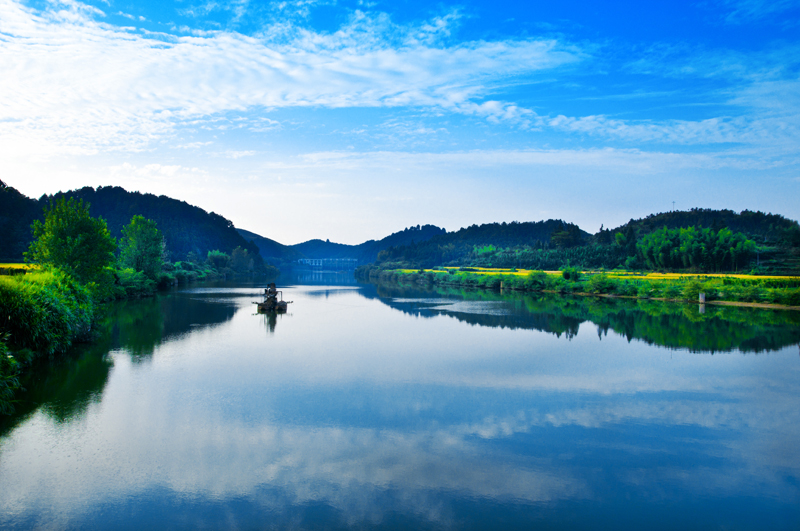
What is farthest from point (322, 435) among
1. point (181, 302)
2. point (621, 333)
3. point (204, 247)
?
point (204, 247)

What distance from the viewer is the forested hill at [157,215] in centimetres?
7962

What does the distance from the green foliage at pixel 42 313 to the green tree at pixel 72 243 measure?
9.21 meters

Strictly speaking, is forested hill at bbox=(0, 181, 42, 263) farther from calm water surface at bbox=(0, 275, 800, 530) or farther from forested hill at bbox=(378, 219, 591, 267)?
forested hill at bbox=(378, 219, 591, 267)

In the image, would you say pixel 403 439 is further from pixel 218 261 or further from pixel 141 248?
pixel 218 261

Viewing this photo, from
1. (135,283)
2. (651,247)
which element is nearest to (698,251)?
(651,247)

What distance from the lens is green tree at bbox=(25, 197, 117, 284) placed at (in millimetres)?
26109

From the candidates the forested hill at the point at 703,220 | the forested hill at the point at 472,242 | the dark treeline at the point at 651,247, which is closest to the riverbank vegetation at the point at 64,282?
the dark treeline at the point at 651,247

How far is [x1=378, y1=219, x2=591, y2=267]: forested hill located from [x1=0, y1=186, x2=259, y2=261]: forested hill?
147 feet

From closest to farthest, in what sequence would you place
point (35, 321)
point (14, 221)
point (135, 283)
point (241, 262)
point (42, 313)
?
point (35, 321), point (42, 313), point (135, 283), point (14, 221), point (241, 262)

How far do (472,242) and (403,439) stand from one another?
148m

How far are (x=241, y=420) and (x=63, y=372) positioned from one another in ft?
24.5

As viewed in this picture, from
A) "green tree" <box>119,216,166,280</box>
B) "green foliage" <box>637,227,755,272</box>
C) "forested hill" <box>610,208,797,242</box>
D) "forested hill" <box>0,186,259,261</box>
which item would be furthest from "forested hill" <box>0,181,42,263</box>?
"forested hill" <box>610,208,797,242</box>

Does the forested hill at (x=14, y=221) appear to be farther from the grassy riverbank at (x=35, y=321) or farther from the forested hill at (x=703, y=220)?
the forested hill at (x=703, y=220)

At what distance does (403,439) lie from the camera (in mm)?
9422
